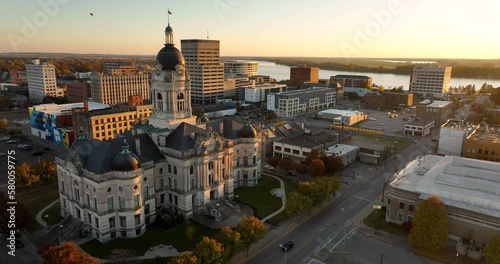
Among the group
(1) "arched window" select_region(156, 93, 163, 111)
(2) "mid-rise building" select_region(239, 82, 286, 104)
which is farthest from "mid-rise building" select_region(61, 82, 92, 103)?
(1) "arched window" select_region(156, 93, 163, 111)

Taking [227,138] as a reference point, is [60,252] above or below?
below

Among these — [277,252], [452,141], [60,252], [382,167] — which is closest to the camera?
[60,252]

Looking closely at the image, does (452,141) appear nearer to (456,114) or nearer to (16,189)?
(456,114)

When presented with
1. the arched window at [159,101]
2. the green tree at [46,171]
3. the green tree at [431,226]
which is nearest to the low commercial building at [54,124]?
the green tree at [46,171]

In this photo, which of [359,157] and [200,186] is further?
[359,157]

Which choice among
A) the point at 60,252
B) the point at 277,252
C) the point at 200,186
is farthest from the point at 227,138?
the point at 60,252

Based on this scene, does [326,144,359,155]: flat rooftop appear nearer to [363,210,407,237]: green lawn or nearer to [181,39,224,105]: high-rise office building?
[363,210,407,237]: green lawn

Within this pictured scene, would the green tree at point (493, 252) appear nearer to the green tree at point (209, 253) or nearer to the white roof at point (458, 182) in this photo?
the white roof at point (458, 182)
